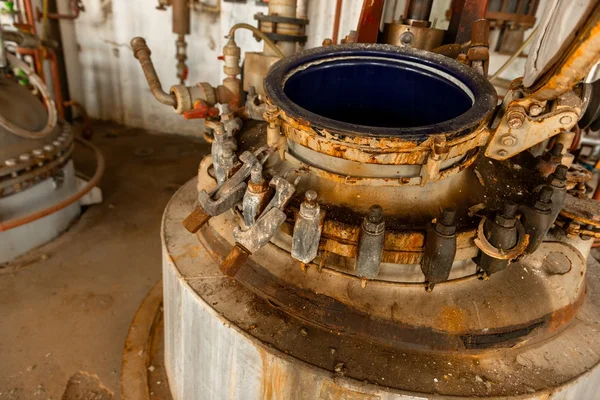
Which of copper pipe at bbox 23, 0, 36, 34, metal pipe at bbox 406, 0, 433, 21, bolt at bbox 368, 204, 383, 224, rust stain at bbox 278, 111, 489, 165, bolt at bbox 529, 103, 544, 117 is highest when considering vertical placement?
metal pipe at bbox 406, 0, 433, 21

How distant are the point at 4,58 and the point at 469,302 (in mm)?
3499

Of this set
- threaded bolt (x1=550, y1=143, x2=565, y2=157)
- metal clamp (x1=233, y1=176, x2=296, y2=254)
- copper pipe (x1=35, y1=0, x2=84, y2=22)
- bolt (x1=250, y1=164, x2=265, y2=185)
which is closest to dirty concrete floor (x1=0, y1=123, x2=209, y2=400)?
metal clamp (x1=233, y1=176, x2=296, y2=254)

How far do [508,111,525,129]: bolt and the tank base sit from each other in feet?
2.30

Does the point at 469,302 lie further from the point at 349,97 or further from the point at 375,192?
the point at 349,97

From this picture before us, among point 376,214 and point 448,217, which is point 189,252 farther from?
point 448,217

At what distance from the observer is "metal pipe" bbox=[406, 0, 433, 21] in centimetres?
225

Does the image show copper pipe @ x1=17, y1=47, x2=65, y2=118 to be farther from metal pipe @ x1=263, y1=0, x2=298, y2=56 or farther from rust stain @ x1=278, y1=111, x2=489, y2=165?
rust stain @ x1=278, y1=111, x2=489, y2=165

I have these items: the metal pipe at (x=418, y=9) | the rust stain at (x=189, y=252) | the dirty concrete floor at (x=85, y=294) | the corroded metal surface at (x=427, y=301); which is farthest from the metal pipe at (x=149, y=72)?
the corroded metal surface at (x=427, y=301)

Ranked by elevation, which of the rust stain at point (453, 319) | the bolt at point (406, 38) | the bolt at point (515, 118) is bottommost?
the rust stain at point (453, 319)

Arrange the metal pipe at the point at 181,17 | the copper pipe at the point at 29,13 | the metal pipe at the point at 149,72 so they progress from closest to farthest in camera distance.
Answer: the metal pipe at the point at 149,72 < the copper pipe at the point at 29,13 < the metal pipe at the point at 181,17

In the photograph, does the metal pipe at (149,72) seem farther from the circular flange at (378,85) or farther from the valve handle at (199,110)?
the circular flange at (378,85)

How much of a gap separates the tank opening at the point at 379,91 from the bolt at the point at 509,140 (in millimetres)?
217

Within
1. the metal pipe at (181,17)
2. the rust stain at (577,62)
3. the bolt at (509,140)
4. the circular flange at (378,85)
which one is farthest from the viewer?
the metal pipe at (181,17)

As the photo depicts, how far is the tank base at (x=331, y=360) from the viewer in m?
1.30
